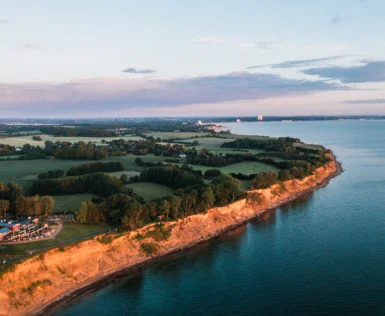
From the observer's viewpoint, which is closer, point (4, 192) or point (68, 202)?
point (4, 192)

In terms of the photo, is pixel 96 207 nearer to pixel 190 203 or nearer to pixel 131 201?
pixel 131 201

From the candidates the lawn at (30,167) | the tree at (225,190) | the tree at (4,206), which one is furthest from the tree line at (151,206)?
the lawn at (30,167)

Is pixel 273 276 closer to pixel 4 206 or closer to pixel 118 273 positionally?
pixel 118 273

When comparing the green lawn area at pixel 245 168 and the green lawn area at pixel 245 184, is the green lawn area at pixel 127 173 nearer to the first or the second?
the green lawn area at pixel 245 168

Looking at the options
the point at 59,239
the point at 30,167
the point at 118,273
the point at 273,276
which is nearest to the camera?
the point at 273,276

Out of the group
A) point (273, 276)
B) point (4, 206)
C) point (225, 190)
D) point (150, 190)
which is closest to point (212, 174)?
point (150, 190)
